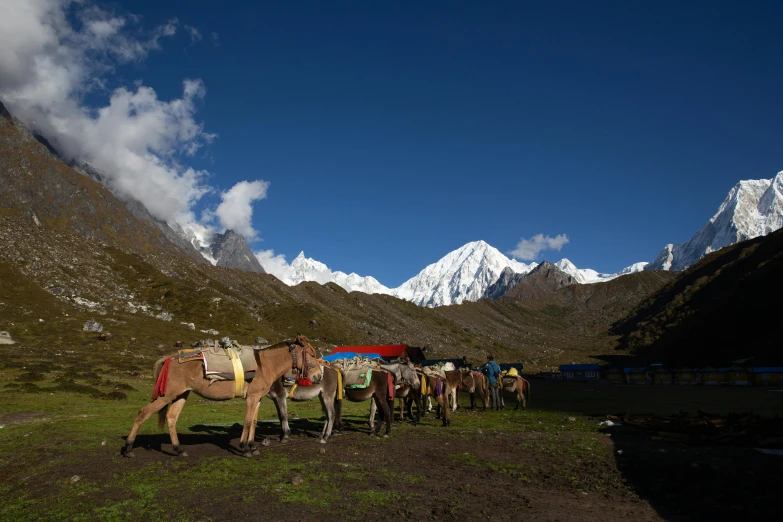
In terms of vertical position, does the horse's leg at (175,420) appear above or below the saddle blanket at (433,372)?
below

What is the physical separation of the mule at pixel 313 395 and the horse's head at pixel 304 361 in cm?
71

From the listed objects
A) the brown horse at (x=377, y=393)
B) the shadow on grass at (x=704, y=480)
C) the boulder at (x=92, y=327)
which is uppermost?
the boulder at (x=92, y=327)

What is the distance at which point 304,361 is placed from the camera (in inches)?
543

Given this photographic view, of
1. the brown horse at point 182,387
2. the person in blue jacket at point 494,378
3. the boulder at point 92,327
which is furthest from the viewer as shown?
the boulder at point 92,327

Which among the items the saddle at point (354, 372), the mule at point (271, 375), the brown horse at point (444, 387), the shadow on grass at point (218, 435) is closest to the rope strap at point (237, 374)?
the mule at point (271, 375)

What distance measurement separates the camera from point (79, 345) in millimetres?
51281

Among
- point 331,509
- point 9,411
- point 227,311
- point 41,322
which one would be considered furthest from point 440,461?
point 227,311

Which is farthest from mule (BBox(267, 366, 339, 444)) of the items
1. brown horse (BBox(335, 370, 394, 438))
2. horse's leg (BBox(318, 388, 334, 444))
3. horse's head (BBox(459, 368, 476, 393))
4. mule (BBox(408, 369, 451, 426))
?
horse's head (BBox(459, 368, 476, 393))

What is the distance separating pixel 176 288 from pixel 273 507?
10621 cm

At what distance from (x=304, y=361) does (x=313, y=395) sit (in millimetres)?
1871

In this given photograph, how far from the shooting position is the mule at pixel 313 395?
1423cm

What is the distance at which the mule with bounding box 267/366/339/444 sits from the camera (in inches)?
560

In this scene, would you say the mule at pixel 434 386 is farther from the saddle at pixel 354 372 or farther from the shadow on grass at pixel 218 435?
the shadow on grass at pixel 218 435

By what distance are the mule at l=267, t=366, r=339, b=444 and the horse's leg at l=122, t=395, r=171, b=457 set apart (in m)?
3.29
